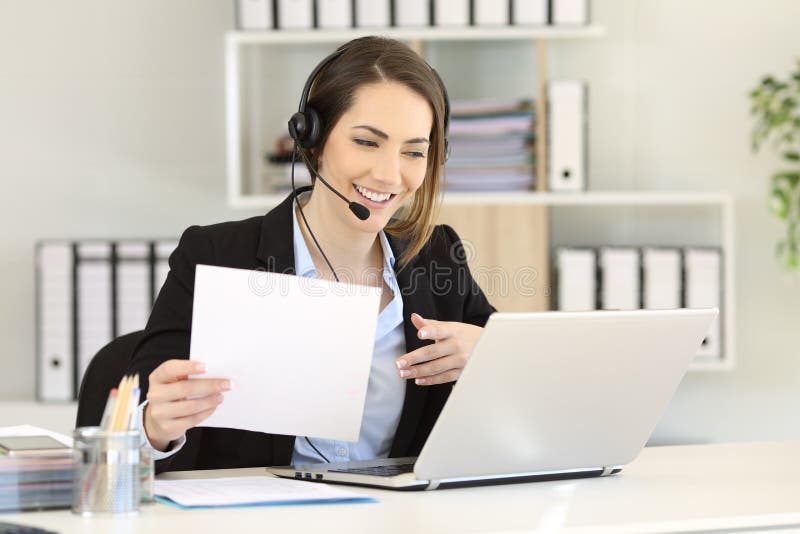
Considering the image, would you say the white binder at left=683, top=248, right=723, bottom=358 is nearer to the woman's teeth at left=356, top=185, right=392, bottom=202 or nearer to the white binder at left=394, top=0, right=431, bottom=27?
the white binder at left=394, top=0, right=431, bottom=27

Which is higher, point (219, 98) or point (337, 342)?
point (219, 98)

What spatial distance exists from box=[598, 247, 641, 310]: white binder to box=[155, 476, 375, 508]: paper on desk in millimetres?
1456

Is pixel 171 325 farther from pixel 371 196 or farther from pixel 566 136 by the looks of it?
pixel 566 136

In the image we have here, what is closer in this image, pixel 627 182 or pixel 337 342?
pixel 337 342

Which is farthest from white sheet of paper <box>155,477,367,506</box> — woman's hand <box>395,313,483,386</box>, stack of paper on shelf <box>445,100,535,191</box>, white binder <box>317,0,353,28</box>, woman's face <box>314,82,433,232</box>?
white binder <box>317,0,353,28</box>

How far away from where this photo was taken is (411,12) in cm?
249

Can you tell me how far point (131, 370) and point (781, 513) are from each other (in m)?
0.82

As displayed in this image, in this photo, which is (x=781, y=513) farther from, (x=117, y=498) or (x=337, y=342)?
(x=117, y=498)

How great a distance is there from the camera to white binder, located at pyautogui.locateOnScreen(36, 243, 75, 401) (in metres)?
2.45

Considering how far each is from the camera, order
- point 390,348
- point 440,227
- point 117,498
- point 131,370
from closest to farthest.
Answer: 1. point 117,498
2. point 131,370
3. point 390,348
4. point 440,227

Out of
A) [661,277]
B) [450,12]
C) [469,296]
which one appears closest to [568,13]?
[450,12]

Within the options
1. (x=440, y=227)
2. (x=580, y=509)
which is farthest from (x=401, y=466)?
(x=440, y=227)

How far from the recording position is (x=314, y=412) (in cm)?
120

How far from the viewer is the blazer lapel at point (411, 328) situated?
1488 millimetres
